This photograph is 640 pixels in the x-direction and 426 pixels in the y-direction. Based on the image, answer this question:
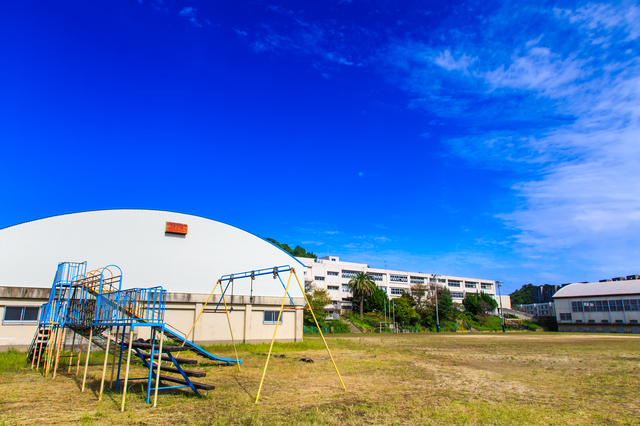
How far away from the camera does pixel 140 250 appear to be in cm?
2820

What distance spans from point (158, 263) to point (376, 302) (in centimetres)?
5646

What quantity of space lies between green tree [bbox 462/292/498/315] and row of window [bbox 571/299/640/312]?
16886 mm

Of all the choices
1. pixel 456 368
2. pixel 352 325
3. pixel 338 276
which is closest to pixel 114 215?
pixel 456 368

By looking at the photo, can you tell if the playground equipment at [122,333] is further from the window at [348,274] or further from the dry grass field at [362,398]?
the window at [348,274]

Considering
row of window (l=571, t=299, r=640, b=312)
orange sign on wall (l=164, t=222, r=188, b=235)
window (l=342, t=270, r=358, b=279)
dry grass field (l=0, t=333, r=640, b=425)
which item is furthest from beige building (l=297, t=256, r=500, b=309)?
dry grass field (l=0, t=333, r=640, b=425)

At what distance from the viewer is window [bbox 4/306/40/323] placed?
23062mm

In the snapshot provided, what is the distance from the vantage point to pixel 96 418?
9453 mm

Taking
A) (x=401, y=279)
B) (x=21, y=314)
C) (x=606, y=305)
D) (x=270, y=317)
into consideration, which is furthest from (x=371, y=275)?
(x=21, y=314)

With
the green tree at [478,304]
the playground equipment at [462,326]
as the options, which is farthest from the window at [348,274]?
the green tree at [478,304]

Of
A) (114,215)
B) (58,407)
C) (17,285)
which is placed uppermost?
(114,215)

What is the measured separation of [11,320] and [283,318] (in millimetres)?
17976

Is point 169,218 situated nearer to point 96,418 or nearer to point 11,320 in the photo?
point 11,320

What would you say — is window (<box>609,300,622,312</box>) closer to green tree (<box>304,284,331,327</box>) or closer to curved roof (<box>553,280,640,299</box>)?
curved roof (<box>553,280,640,299</box>)

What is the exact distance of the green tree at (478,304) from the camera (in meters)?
88.2
